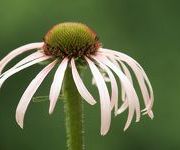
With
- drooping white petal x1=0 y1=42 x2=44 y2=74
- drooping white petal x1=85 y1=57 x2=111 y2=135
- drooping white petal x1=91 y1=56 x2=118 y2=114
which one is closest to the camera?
drooping white petal x1=85 y1=57 x2=111 y2=135

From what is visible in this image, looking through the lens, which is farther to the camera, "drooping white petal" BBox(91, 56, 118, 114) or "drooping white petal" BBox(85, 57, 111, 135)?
"drooping white petal" BBox(91, 56, 118, 114)

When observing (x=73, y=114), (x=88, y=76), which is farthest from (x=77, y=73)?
(x=88, y=76)

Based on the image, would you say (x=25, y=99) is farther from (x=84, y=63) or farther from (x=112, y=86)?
(x=84, y=63)

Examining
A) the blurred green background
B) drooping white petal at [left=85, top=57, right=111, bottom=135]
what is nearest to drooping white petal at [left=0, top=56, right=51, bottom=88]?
drooping white petal at [left=85, top=57, right=111, bottom=135]

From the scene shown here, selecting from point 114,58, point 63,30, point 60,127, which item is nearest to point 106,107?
point 114,58

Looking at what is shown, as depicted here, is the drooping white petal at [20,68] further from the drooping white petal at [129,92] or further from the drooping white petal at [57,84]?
the drooping white petal at [129,92]

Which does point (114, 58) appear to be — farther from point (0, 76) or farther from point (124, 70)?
point (0, 76)

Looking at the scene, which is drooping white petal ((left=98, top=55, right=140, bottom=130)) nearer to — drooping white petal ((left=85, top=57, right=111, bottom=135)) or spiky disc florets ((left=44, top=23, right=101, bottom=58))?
drooping white petal ((left=85, top=57, right=111, bottom=135))
